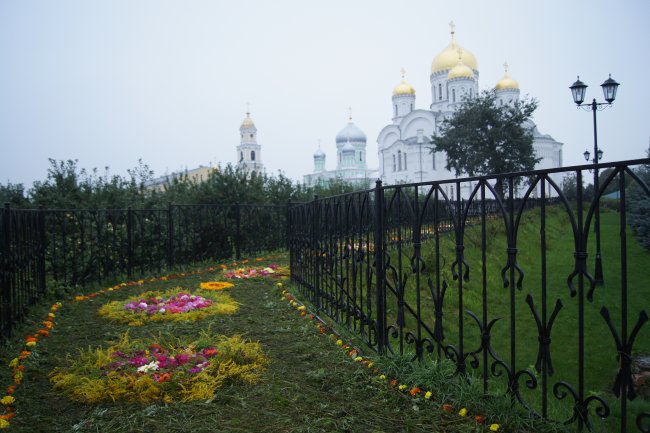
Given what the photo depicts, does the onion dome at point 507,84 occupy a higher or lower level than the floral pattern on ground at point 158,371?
higher

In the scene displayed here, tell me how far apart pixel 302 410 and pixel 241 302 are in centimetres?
367

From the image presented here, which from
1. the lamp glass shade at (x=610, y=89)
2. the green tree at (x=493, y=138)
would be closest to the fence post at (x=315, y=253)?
the lamp glass shade at (x=610, y=89)

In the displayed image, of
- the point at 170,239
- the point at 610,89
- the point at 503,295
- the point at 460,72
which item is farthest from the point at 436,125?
the point at 170,239

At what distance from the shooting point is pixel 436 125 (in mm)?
49531

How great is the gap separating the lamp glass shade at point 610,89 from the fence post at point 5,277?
12.7 meters

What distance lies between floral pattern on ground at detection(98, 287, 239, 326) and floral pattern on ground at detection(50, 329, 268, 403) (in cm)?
108

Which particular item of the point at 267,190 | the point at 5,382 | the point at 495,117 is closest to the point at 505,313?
the point at 5,382

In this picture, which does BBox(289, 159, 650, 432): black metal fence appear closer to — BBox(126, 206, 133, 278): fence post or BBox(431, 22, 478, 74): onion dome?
BBox(126, 206, 133, 278): fence post

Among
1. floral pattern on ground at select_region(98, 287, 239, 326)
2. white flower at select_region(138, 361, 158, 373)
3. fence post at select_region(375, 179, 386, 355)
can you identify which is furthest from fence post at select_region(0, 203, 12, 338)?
fence post at select_region(375, 179, 386, 355)

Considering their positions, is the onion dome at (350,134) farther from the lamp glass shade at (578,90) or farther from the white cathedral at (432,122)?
the lamp glass shade at (578,90)

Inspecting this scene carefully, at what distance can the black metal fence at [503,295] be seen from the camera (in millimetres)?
2305

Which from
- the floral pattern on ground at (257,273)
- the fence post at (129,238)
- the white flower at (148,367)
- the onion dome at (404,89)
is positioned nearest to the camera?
the white flower at (148,367)

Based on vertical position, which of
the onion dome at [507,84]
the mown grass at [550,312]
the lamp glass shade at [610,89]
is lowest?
the mown grass at [550,312]

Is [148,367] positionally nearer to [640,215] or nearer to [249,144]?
[640,215]
